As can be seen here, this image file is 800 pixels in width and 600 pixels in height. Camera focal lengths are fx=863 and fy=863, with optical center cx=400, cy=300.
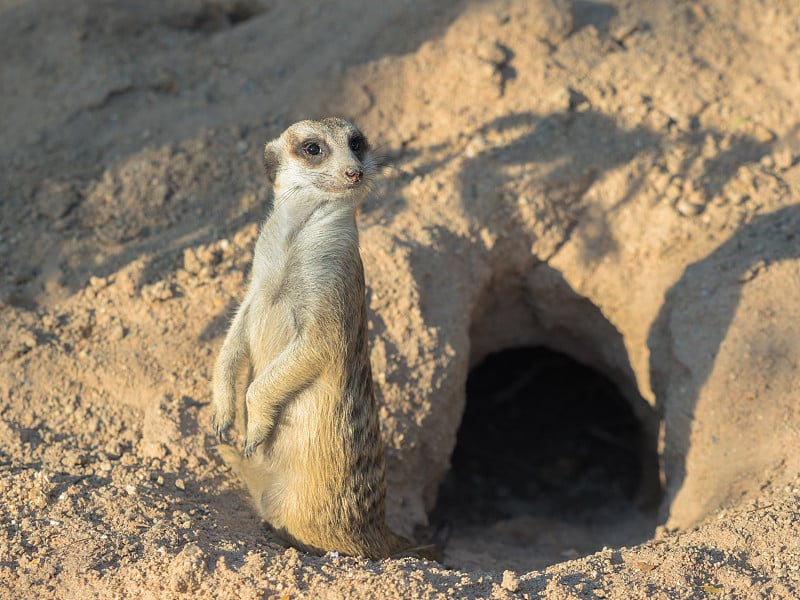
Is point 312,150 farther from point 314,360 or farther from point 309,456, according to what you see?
point 309,456

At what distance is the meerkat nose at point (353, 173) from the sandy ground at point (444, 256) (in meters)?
1.04

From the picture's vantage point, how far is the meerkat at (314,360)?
273 cm

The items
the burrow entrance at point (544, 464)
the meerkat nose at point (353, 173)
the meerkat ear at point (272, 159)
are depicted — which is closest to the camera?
the meerkat nose at point (353, 173)

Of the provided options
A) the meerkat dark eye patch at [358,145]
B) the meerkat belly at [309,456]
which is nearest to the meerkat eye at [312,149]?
the meerkat dark eye patch at [358,145]

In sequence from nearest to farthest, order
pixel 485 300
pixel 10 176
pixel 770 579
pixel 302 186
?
pixel 770 579
pixel 302 186
pixel 10 176
pixel 485 300

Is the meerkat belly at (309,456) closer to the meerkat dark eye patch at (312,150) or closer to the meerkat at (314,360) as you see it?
the meerkat at (314,360)

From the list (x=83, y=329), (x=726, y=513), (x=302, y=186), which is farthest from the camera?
(x=83, y=329)

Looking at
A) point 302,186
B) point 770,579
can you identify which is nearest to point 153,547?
point 302,186

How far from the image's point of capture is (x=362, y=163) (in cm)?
291

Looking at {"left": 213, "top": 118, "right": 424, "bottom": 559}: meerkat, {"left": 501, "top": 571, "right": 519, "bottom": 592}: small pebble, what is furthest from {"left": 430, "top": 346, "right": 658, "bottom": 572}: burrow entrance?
{"left": 501, "top": 571, "right": 519, "bottom": 592}: small pebble

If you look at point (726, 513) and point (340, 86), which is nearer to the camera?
point (726, 513)

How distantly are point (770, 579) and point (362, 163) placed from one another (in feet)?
5.89

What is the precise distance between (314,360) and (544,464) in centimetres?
303

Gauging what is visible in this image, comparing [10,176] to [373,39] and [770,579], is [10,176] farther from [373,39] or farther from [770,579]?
[770,579]
